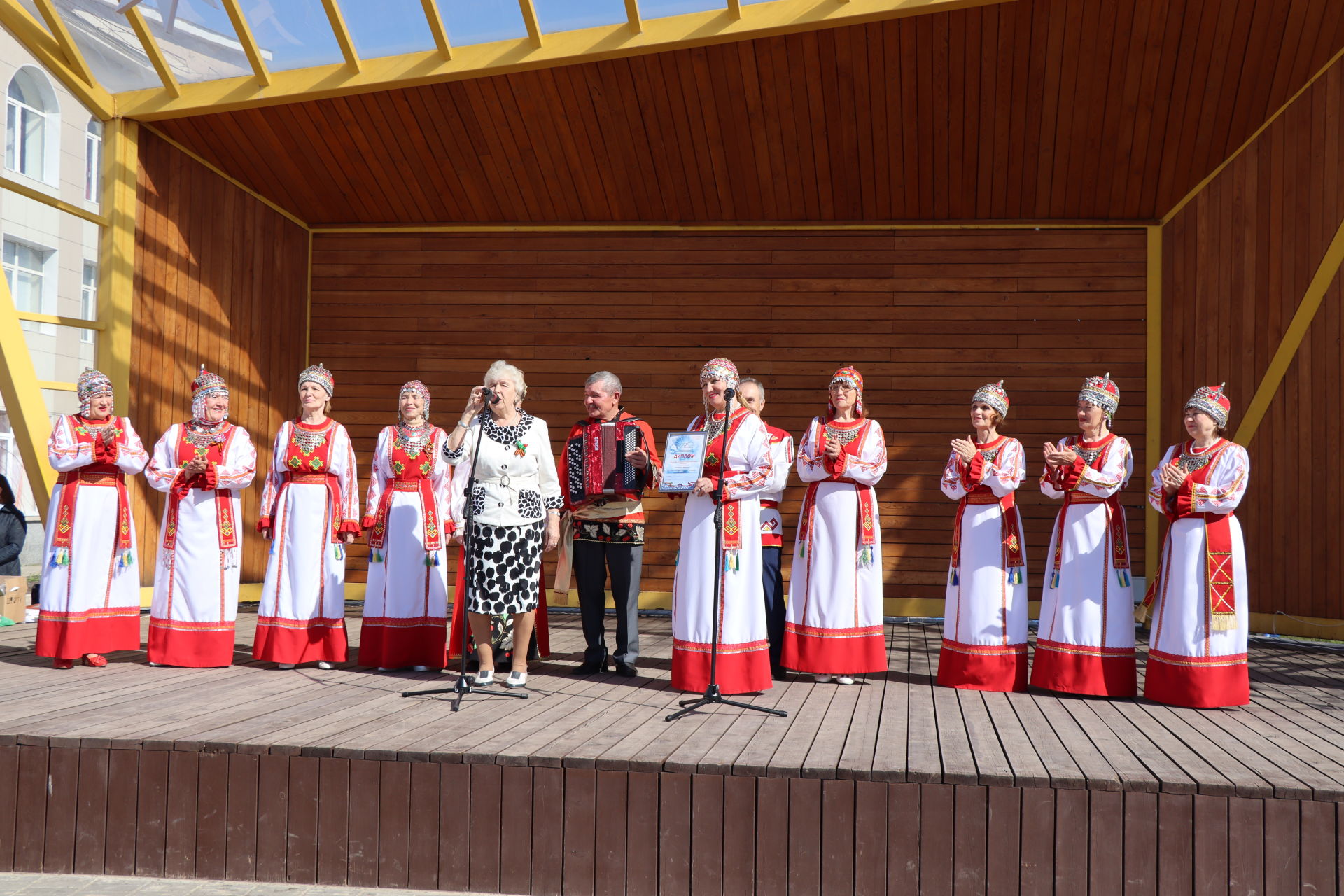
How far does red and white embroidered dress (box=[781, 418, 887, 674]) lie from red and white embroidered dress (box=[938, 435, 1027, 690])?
38 cm

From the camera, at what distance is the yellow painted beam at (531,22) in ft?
21.8

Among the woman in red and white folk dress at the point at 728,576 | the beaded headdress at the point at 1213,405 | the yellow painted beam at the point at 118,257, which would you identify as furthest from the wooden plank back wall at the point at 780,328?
the woman in red and white folk dress at the point at 728,576

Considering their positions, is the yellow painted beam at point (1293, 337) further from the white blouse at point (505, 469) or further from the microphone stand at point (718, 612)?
the white blouse at point (505, 469)

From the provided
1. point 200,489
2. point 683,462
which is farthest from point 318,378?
point 683,462

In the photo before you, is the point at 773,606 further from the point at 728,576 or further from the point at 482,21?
the point at 482,21

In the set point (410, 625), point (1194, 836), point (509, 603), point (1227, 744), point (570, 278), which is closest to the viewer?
point (1194, 836)

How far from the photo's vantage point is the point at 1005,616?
16.0ft

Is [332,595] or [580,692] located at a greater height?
[332,595]

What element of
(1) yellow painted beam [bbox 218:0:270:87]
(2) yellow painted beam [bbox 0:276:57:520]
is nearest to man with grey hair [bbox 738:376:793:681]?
(1) yellow painted beam [bbox 218:0:270:87]

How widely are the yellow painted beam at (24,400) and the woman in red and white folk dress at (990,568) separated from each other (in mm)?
5254

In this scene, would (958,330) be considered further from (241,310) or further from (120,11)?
(120,11)

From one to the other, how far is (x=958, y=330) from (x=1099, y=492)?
13.0ft

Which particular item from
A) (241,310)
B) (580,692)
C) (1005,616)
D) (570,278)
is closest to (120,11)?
(241,310)

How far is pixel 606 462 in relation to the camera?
197 inches
